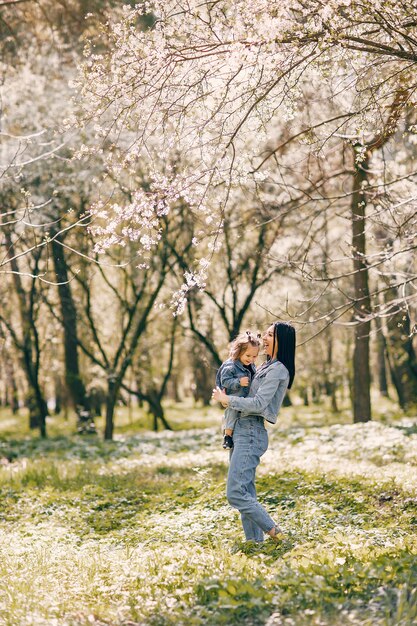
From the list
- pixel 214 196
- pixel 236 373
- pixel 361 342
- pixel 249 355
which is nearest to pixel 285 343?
pixel 249 355

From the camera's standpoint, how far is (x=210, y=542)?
728cm

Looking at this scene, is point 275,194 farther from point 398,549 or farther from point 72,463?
point 398,549

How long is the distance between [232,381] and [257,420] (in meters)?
0.42

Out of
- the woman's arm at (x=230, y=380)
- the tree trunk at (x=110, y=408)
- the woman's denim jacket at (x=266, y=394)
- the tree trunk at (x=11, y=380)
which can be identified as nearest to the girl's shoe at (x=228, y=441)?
the woman's denim jacket at (x=266, y=394)

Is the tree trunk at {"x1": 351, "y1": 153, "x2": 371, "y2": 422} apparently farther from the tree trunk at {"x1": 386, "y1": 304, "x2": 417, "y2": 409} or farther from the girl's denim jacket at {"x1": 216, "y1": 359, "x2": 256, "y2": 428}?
the girl's denim jacket at {"x1": 216, "y1": 359, "x2": 256, "y2": 428}

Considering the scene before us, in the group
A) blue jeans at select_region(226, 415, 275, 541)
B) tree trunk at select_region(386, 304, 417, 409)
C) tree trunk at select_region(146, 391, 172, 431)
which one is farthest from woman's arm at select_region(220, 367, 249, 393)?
tree trunk at select_region(146, 391, 172, 431)

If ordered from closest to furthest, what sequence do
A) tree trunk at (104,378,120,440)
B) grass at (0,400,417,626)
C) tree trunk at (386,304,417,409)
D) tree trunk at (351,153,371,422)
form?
grass at (0,400,417,626), tree trunk at (351,153,371,422), tree trunk at (104,378,120,440), tree trunk at (386,304,417,409)

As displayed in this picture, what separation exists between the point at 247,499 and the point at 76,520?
3745 millimetres

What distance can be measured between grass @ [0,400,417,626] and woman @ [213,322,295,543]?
0.24 m

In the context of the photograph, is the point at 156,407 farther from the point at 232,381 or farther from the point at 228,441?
the point at 232,381

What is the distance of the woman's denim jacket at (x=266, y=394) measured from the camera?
6695 mm

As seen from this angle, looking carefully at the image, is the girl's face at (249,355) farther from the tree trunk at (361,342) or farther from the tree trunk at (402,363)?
the tree trunk at (402,363)

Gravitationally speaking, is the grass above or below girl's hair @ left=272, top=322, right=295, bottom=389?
below

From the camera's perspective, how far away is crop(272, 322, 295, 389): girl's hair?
698 cm
